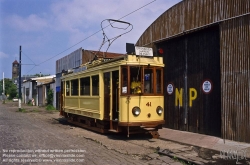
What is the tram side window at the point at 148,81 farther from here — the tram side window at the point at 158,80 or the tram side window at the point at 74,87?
the tram side window at the point at 74,87

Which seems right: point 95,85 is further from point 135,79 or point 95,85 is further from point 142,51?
point 142,51

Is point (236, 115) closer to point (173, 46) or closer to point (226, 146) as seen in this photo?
point (226, 146)

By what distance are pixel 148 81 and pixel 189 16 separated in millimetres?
3217

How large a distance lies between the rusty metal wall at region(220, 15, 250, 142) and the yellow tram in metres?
2.17

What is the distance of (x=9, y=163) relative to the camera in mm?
6598

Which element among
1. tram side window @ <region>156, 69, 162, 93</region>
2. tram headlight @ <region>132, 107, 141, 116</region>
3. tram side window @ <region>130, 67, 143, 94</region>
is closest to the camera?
tram headlight @ <region>132, 107, 141, 116</region>

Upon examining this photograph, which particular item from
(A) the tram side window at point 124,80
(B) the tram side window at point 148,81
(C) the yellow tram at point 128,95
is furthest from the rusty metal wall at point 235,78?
(A) the tram side window at point 124,80

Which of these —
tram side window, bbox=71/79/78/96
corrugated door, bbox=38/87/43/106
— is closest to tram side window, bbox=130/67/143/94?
tram side window, bbox=71/79/78/96

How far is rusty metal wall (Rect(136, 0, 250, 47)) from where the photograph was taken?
29.9 feet

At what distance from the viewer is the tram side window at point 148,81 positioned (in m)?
9.89

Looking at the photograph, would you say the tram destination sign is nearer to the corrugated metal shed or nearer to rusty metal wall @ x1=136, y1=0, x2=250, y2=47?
rusty metal wall @ x1=136, y1=0, x2=250, y2=47

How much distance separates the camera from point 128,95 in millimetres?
9453

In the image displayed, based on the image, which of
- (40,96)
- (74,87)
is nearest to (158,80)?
(74,87)

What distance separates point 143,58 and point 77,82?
473 centimetres
